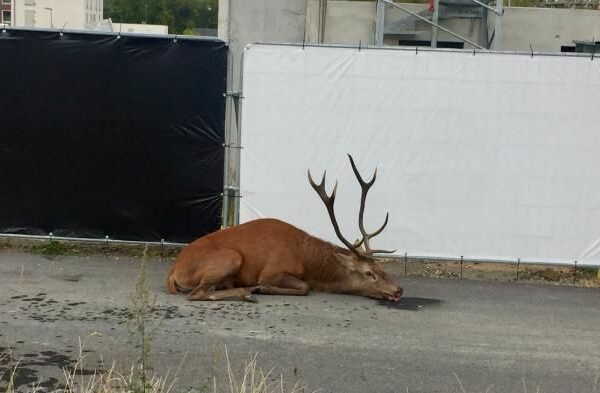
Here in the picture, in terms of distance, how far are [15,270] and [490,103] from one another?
5376 millimetres

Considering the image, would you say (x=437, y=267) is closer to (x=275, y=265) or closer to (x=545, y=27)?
(x=275, y=265)

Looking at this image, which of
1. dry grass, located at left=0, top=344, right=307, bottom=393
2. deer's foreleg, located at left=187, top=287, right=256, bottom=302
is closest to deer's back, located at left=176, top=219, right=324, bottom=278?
deer's foreleg, located at left=187, top=287, right=256, bottom=302

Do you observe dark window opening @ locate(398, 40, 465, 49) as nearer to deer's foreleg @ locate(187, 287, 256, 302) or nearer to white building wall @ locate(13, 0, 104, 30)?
deer's foreleg @ locate(187, 287, 256, 302)

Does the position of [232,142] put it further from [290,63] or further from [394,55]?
[394,55]

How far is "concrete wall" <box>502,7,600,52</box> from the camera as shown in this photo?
22000 mm

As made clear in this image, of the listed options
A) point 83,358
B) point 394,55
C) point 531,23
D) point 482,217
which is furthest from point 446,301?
point 531,23

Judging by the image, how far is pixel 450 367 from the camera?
637 centimetres

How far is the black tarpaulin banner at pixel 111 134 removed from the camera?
9.70 metres

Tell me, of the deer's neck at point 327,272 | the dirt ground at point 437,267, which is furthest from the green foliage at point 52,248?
the deer's neck at point 327,272

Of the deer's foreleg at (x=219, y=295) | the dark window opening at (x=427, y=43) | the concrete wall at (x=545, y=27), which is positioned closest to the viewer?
the deer's foreleg at (x=219, y=295)

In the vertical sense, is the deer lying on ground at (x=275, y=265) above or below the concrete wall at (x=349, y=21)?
below

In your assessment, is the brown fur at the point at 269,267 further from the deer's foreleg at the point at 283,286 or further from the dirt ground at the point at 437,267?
the dirt ground at the point at 437,267

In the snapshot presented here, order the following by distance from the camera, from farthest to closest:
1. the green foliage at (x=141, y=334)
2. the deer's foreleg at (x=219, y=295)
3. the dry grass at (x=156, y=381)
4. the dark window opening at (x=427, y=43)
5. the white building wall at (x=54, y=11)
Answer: the white building wall at (x=54, y=11)
the dark window opening at (x=427, y=43)
the deer's foreleg at (x=219, y=295)
the dry grass at (x=156, y=381)
the green foliage at (x=141, y=334)

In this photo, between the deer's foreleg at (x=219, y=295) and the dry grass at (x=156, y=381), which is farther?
the deer's foreleg at (x=219, y=295)
